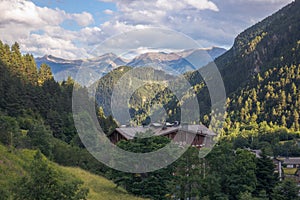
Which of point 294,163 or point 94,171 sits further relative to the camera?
point 294,163

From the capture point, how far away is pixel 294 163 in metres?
79.8

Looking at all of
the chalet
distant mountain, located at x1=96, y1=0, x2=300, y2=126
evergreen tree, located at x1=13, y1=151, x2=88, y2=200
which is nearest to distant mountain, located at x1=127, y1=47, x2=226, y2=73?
the chalet

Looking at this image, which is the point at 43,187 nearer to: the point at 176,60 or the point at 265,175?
the point at 176,60

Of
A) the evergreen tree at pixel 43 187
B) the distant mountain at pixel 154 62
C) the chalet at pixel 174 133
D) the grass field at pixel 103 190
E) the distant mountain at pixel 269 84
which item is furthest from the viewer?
the distant mountain at pixel 269 84

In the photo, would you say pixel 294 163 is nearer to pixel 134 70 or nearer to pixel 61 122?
pixel 61 122

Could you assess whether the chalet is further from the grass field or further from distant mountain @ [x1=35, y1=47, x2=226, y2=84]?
distant mountain @ [x1=35, y1=47, x2=226, y2=84]

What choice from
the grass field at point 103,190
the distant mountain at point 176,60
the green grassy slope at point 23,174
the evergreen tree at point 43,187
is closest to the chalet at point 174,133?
the grass field at point 103,190

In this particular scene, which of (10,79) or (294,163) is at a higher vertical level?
(10,79)

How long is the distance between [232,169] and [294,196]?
16.1ft

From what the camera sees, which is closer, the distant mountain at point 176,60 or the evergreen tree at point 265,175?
the distant mountain at point 176,60

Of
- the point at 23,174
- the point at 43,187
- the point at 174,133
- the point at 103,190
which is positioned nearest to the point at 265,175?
the point at 103,190

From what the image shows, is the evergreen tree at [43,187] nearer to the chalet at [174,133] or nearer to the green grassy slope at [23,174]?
the green grassy slope at [23,174]

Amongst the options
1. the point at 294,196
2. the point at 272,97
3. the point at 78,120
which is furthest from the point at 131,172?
the point at 272,97

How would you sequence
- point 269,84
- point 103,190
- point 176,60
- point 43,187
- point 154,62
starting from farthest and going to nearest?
point 269,84 → point 154,62 → point 103,190 → point 176,60 → point 43,187
